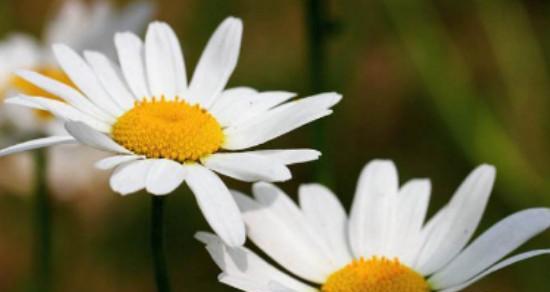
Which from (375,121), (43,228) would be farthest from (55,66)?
(375,121)

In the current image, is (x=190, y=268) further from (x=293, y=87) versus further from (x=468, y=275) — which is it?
(x=468, y=275)

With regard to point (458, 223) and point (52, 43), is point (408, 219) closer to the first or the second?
point (458, 223)

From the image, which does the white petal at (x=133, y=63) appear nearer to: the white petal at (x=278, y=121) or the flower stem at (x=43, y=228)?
the white petal at (x=278, y=121)

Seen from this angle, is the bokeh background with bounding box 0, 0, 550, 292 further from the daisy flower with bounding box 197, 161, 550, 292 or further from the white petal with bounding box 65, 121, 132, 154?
the white petal with bounding box 65, 121, 132, 154

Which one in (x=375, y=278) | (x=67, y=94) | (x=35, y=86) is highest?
(x=35, y=86)

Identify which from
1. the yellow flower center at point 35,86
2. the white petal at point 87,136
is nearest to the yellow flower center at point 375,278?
the white petal at point 87,136

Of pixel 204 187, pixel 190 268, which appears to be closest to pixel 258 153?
pixel 204 187
